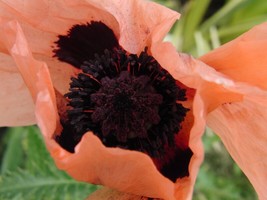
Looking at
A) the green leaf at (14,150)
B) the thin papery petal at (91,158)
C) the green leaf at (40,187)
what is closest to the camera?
the thin papery petal at (91,158)

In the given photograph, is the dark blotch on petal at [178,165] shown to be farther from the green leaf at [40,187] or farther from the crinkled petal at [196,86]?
the green leaf at [40,187]

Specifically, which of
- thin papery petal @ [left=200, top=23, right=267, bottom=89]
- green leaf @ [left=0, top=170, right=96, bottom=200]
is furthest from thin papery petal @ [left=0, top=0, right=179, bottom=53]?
green leaf @ [left=0, top=170, right=96, bottom=200]

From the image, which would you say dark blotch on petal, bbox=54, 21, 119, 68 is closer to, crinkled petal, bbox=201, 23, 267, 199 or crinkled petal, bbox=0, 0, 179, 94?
crinkled petal, bbox=0, 0, 179, 94

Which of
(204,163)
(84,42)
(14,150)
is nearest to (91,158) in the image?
(84,42)

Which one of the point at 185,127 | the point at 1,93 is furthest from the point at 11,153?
the point at 185,127

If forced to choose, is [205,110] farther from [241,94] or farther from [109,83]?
[109,83]

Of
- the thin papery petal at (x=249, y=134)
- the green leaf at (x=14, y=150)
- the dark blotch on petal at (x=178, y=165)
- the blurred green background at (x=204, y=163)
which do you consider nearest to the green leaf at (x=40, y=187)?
the blurred green background at (x=204, y=163)

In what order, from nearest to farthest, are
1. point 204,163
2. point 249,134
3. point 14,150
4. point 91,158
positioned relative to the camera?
point 91,158 < point 249,134 < point 14,150 < point 204,163

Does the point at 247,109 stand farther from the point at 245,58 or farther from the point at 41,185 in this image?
the point at 41,185
